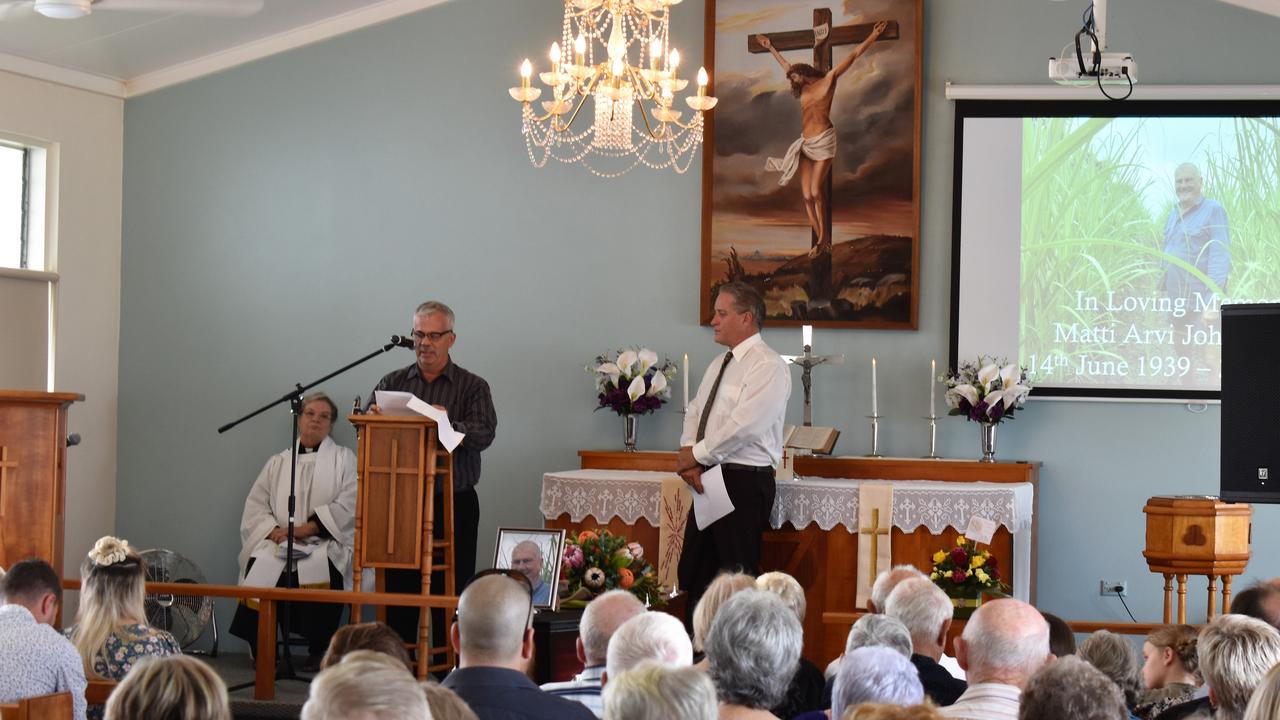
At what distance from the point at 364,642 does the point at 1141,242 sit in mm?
5567

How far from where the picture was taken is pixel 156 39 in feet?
28.0

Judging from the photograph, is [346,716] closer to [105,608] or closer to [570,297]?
[105,608]

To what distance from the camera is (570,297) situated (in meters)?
8.67

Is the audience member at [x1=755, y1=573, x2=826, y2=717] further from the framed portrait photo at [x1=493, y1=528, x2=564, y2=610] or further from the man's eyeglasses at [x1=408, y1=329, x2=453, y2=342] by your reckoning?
the man's eyeglasses at [x1=408, y1=329, x2=453, y2=342]

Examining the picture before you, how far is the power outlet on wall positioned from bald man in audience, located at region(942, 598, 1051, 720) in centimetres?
458

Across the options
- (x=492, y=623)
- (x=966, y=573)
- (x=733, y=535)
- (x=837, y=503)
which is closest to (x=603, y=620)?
(x=492, y=623)

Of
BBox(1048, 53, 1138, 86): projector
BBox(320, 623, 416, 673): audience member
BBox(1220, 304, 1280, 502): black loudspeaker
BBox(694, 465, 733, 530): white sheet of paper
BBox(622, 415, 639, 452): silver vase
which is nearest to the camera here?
BBox(320, 623, 416, 673): audience member

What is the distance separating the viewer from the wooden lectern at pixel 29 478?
593 centimetres

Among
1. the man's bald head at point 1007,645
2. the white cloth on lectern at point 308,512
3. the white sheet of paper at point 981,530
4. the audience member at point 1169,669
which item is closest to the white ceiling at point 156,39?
the white cloth on lectern at point 308,512

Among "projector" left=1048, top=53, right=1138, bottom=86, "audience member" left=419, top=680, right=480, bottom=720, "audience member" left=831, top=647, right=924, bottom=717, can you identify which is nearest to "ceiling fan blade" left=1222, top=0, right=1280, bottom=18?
"projector" left=1048, top=53, right=1138, bottom=86

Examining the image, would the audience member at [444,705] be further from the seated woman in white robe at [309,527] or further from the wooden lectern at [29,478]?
the seated woman in white robe at [309,527]

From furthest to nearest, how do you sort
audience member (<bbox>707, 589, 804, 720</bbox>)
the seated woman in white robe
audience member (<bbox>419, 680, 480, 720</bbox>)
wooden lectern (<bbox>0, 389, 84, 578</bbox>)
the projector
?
the seated woman in white robe, the projector, wooden lectern (<bbox>0, 389, 84, 578</bbox>), audience member (<bbox>707, 589, 804, 720</bbox>), audience member (<bbox>419, 680, 480, 720</bbox>)

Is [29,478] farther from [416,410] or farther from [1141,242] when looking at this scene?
[1141,242]

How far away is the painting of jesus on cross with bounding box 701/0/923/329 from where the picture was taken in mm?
8148
